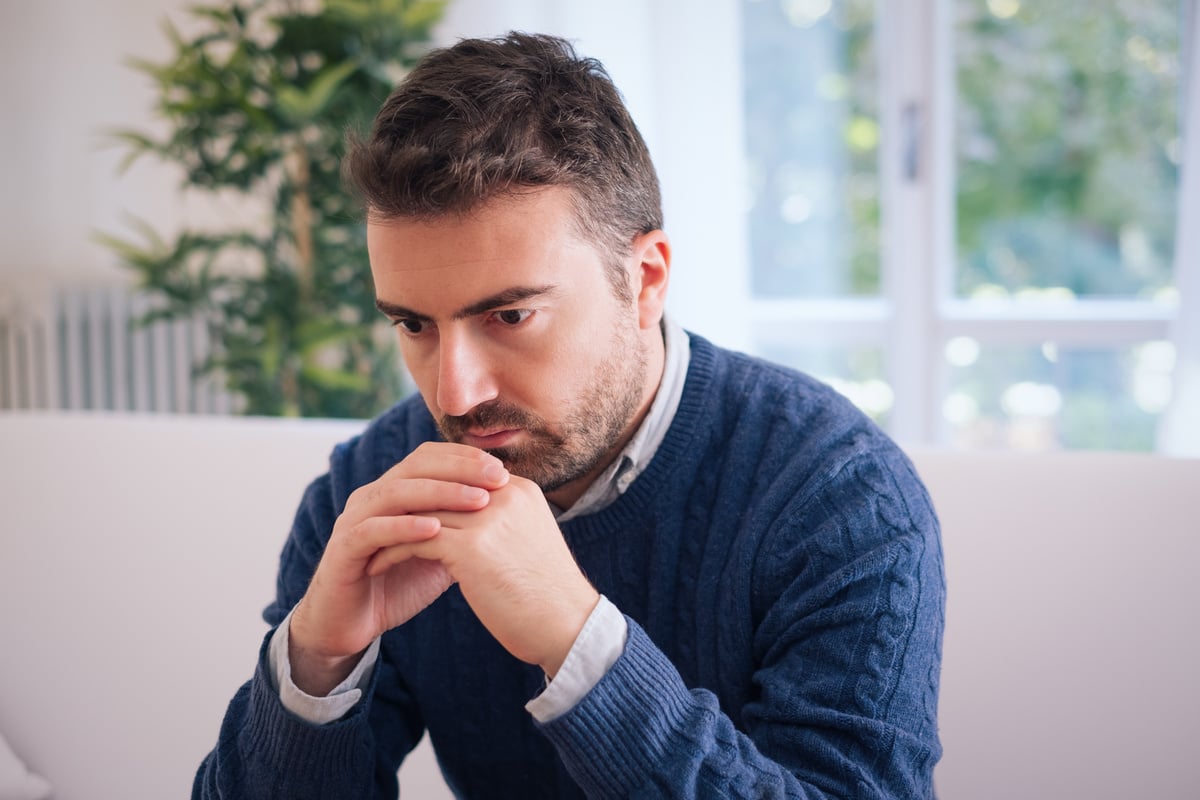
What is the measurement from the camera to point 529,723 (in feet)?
4.15

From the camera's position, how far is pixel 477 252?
3.44 feet

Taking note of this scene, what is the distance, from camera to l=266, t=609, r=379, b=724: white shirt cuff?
105cm

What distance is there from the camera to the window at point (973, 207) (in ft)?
10.3

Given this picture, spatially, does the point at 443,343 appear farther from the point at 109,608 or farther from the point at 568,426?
the point at 109,608

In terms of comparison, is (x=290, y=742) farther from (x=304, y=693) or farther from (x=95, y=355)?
(x=95, y=355)

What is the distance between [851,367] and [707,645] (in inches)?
100

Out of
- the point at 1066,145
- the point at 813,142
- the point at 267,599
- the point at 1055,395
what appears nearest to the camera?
the point at 267,599

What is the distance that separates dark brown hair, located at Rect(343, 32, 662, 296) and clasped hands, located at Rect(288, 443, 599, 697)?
26cm

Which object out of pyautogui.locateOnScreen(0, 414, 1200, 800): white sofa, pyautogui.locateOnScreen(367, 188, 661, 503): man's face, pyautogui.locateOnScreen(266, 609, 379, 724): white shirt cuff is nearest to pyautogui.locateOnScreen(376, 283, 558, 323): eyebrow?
pyautogui.locateOnScreen(367, 188, 661, 503): man's face

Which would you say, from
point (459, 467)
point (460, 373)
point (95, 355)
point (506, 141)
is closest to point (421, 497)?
point (459, 467)

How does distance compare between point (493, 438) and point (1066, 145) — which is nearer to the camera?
point (493, 438)

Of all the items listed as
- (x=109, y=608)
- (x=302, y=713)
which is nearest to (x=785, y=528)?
(x=302, y=713)

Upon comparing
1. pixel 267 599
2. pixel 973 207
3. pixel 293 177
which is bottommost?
pixel 267 599

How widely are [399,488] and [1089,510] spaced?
2.59 feet
